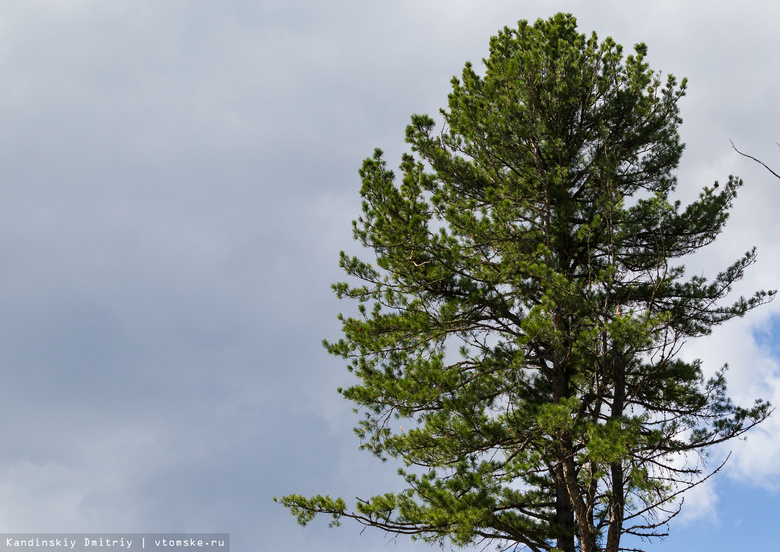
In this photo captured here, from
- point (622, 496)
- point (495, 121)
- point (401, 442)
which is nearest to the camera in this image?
point (622, 496)

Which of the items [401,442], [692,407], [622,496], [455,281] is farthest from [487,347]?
[692,407]

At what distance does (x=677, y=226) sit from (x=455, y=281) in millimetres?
4061

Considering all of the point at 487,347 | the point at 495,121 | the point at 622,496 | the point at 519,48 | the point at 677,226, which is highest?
the point at 519,48

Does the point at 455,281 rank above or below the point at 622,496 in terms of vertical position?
above

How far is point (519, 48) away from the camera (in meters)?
11.3

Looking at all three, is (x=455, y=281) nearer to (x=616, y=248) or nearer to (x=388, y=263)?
(x=388, y=263)

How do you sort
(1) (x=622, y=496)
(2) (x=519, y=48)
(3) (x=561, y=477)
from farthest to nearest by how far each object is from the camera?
(2) (x=519, y=48), (3) (x=561, y=477), (1) (x=622, y=496)

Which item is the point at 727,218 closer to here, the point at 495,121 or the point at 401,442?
the point at 495,121

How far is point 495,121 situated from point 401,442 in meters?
5.48

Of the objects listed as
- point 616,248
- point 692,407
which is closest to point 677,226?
point 616,248

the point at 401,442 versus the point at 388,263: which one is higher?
the point at 388,263

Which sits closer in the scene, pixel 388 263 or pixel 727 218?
pixel 388 263

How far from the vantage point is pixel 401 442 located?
31.0ft

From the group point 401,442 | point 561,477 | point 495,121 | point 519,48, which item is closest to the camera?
point 561,477
